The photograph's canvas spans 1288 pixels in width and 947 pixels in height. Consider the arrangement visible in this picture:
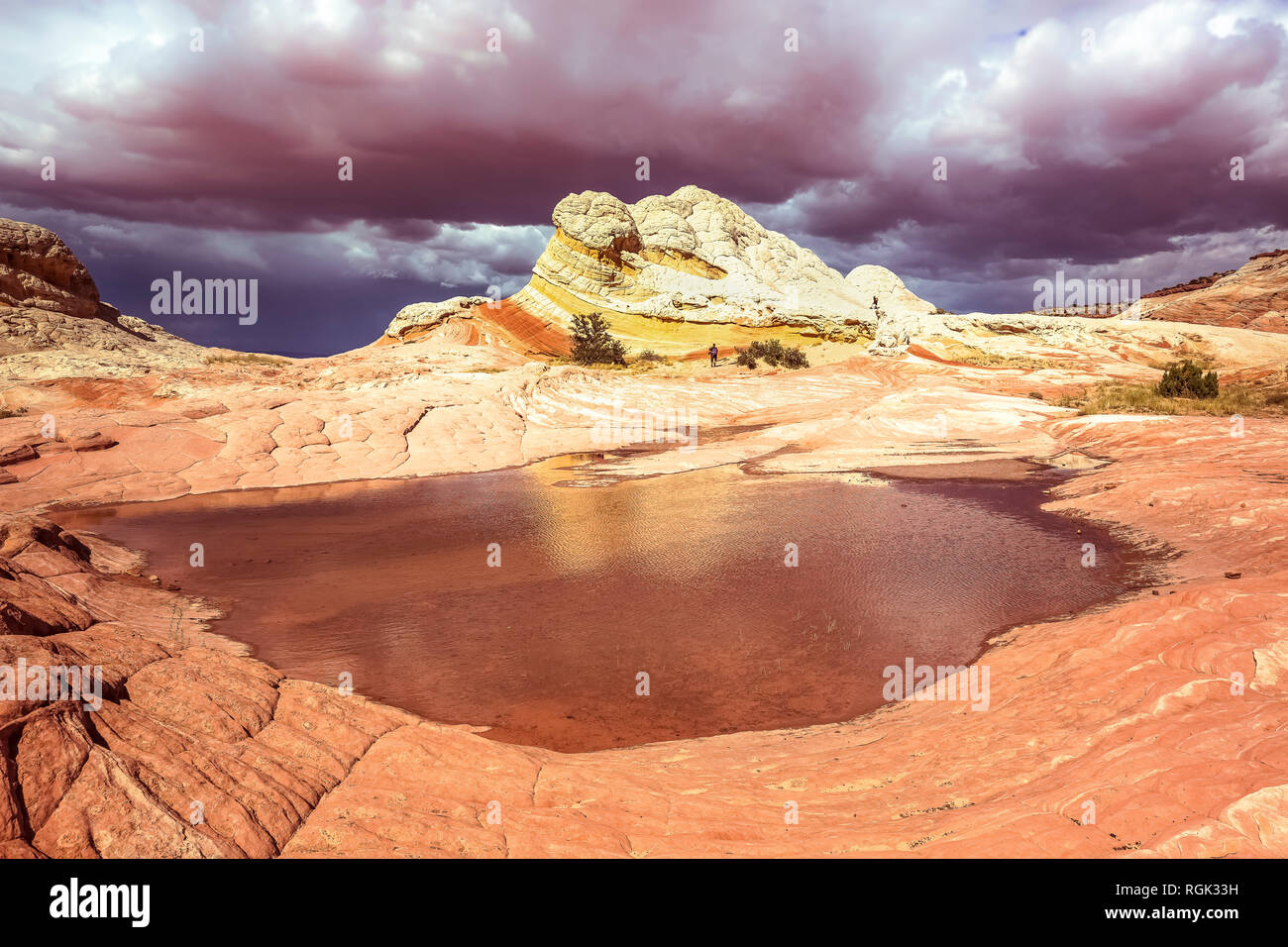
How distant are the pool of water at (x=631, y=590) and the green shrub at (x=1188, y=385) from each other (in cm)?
1452

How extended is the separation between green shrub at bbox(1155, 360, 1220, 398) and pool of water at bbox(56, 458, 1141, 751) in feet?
47.6

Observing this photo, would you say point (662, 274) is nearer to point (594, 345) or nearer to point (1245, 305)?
point (594, 345)

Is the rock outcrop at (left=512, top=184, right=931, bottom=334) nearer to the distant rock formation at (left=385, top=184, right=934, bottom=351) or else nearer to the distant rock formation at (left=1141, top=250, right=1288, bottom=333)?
the distant rock formation at (left=385, top=184, right=934, bottom=351)

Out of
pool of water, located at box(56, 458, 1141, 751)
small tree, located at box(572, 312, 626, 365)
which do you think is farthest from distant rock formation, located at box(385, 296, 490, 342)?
pool of water, located at box(56, 458, 1141, 751)

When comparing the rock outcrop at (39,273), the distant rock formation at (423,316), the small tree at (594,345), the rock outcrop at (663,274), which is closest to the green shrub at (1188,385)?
the rock outcrop at (663,274)

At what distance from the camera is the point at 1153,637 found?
6406 mm

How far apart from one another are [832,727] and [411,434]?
20.2 metres

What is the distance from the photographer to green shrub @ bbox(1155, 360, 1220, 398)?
25578 millimetres

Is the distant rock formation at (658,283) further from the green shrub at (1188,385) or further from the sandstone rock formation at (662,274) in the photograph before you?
the green shrub at (1188,385)

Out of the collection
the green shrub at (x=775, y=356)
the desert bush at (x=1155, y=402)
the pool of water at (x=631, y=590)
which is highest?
the green shrub at (x=775, y=356)

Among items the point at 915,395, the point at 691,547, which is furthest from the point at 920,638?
the point at 915,395

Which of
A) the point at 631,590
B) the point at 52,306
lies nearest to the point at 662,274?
the point at 52,306

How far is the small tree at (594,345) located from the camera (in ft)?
138

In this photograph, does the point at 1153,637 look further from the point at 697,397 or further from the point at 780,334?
the point at 780,334
